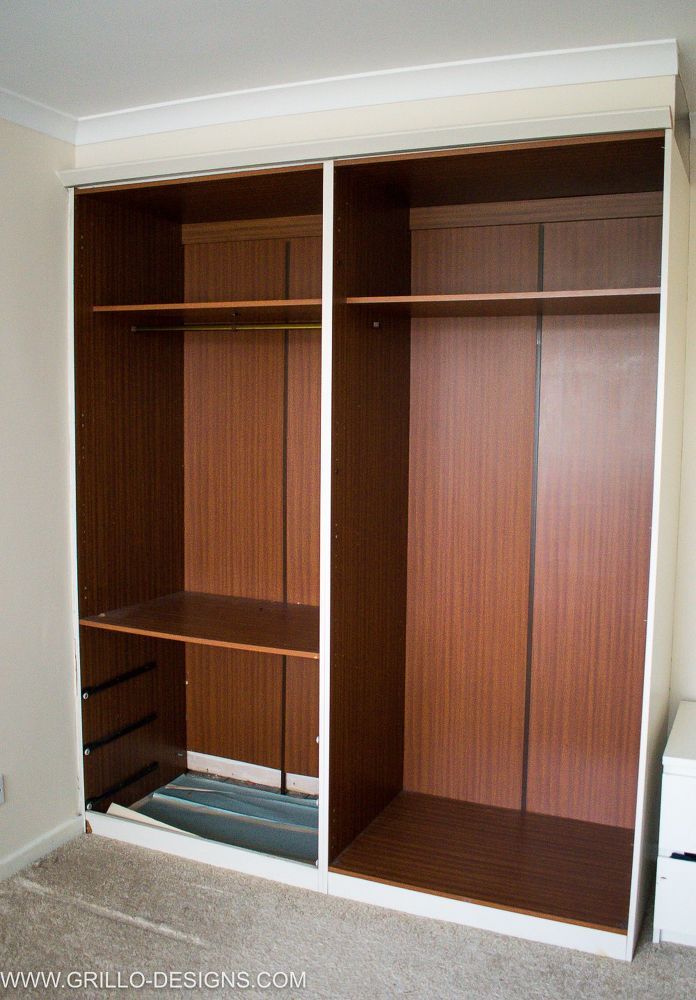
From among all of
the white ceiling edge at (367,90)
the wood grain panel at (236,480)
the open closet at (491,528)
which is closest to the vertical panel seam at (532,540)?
the open closet at (491,528)

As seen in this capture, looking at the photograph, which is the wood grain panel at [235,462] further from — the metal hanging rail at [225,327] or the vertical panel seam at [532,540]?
the vertical panel seam at [532,540]

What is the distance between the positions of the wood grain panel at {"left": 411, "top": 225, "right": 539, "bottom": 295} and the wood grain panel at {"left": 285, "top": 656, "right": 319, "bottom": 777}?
1585 millimetres

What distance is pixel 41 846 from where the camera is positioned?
3.14m

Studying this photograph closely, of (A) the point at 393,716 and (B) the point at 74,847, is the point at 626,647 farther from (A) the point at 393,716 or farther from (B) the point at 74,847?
(B) the point at 74,847

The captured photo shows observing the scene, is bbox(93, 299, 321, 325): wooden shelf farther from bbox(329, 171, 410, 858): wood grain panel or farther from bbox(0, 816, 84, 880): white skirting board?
bbox(0, 816, 84, 880): white skirting board

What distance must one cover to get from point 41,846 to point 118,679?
0.65 m

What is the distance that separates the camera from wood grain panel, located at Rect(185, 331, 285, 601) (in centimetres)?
357

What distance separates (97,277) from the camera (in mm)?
3236

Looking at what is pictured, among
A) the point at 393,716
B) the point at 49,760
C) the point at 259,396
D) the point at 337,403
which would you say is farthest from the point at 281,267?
the point at 49,760

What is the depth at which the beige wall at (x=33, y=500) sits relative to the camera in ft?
9.68

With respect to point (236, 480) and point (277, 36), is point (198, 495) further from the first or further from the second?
point (277, 36)

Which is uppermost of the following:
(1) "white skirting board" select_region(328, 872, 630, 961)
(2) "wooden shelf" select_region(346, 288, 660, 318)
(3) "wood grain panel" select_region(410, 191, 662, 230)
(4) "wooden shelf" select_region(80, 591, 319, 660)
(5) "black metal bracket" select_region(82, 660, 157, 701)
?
(3) "wood grain panel" select_region(410, 191, 662, 230)

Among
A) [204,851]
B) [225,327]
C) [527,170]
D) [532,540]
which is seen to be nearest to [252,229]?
[225,327]

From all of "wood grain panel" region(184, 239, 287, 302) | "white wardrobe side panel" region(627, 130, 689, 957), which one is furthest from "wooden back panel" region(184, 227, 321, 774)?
"white wardrobe side panel" region(627, 130, 689, 957)
